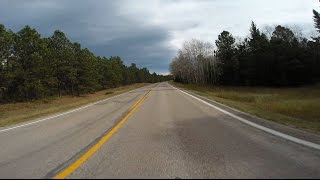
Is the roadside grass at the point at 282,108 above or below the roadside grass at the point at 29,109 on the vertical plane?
below

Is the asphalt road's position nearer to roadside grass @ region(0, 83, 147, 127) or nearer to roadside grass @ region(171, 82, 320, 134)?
roadside grass @ region(171, 82, 320, 134)

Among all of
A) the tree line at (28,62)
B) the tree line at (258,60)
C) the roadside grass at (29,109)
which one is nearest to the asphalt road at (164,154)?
the roadside grass at (29,109)

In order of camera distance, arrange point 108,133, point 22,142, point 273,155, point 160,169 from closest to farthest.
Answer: point 160,169, point 273,155, point 22,142, point 108,133

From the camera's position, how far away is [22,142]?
36.3ft

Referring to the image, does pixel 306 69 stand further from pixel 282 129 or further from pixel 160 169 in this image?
pixel 160 169

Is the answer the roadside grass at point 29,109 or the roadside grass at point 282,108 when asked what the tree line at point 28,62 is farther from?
the roadside grass at point 282,108

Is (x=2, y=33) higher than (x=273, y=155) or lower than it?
higher

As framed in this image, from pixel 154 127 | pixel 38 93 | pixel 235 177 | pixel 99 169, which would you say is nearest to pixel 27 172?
pixel 99 169

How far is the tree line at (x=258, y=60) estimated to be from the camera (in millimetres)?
80875

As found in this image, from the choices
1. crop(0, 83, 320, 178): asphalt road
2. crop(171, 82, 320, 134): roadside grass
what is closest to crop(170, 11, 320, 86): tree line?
crop(171, 82, 320, 134): roadside grass

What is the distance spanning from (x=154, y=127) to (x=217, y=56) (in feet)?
308

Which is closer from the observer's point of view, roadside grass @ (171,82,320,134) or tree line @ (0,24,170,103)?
roadside grass @ (171,82,320,134)

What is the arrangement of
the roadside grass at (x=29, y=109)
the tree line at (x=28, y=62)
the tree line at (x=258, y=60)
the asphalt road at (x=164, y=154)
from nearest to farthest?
the asphalt road at (x=164, y=154)
the roadside grass at (x=29, y=109)
the tree line at (x=28, y=62)
the tree line at (x=258, y=60)

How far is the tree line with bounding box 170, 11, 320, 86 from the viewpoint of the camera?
80875 mm
